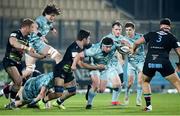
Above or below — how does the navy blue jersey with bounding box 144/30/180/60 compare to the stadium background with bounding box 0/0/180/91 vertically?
below

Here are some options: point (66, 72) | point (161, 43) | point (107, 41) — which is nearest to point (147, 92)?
point (161, 43)

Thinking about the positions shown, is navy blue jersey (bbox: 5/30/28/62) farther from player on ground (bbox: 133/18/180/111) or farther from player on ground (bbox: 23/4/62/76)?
player on ground (bbox: 133/18/180/111)

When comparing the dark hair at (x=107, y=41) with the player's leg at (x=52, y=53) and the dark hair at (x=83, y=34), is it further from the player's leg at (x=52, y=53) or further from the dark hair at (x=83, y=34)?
the player's leg at (x=52, y=53)

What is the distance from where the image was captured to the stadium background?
3400 centimetres

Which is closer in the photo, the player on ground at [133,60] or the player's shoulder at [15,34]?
the player's shoulder at [15,34]

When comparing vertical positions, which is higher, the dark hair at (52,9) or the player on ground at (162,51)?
the dark hair at (52,9)

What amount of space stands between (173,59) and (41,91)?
47.3ft

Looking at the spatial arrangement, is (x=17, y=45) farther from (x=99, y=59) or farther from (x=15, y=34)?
(x=99, y=59)

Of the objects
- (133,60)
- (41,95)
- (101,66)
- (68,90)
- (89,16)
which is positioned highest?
(89,16)

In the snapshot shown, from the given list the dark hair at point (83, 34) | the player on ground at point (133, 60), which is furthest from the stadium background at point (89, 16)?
the dark hair at point (83, 34)

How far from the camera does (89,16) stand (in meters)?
38.9

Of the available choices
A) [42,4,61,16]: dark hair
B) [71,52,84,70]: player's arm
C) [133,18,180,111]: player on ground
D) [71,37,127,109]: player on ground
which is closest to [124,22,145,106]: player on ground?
[71,37,127,109]: player on ground

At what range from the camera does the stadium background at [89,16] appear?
34000 millimetres

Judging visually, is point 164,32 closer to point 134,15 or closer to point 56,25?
point 56,25
